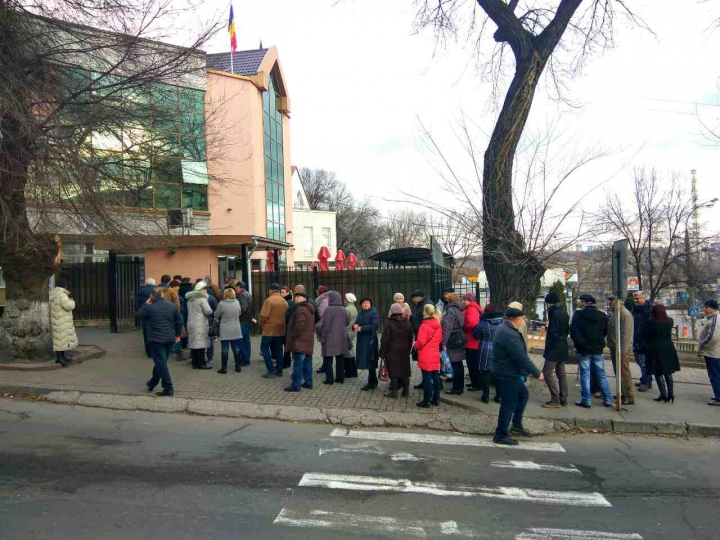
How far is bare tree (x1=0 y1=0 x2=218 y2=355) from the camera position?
855 centimetres

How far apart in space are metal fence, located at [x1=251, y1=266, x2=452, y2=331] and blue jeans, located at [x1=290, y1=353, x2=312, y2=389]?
7408 mm

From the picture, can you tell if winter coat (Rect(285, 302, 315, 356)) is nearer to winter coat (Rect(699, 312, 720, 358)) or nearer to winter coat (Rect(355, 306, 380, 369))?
winter coat (Rect(355, 306, 380, 369))

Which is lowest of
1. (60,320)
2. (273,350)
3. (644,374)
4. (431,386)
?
(644,374)

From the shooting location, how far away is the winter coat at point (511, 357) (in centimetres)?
639

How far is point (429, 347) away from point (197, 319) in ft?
15.4

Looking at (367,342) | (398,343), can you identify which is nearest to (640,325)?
(398,343)

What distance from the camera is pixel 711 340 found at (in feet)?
28.1

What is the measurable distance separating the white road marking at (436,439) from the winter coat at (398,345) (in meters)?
1.51

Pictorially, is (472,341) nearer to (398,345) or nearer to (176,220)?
(398,345)

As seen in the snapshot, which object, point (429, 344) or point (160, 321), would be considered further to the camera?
point (160, 321)

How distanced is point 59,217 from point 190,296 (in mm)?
2968

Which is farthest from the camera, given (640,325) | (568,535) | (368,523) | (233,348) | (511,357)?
(233,348)

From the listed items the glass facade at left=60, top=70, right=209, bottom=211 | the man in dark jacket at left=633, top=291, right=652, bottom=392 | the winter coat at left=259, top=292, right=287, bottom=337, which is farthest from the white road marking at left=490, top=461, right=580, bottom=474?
the glass facade at left=60, top=70, right=209, bottom=211

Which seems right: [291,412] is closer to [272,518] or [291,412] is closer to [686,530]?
[272,518]
